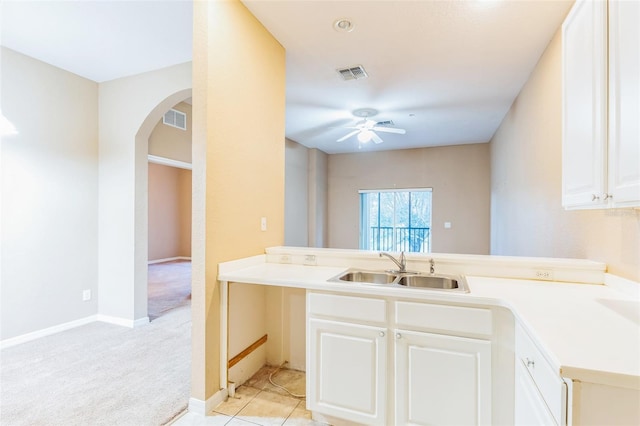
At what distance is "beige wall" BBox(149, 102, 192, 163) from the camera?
12.8 feet

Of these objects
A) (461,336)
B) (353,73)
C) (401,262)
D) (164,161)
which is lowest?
(461,336)

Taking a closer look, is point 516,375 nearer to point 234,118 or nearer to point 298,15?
point 234,118

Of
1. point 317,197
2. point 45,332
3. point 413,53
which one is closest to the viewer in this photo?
point 413,53

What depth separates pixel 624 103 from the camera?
113cm

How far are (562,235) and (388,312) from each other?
5.54 feet

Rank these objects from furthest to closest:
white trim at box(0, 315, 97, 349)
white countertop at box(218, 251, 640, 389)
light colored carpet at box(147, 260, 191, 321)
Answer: light colored carpet at box(147, 260, 191, 321), white trim at box(0, 315, 97, 349), white countertop at box(218, 251, 640, 389)

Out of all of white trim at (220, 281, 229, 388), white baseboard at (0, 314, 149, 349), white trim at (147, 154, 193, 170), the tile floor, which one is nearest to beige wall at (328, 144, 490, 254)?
white trim at (147, 154, 193, 170)

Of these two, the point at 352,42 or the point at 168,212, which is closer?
the point at 352,42

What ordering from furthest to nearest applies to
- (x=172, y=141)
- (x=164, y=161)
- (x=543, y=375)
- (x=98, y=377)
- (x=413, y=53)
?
(x=172, y=141) < (x=164, y=161) < (x=413, y=53) < (x=98, y=377) < (x=543, y=375)

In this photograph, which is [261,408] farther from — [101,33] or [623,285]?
[101,33]

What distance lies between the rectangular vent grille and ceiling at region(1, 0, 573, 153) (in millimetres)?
815

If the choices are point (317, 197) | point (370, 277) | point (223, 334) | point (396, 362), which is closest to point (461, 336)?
point (396, 362)

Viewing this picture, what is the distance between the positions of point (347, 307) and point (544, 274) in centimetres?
125

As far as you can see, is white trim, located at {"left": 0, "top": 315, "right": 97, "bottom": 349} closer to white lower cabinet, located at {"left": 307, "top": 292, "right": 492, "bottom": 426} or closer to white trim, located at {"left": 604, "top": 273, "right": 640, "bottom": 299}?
white lower cabinet, located at {"left": 307, "top": 292, "right": 492, "bottom": 426}
